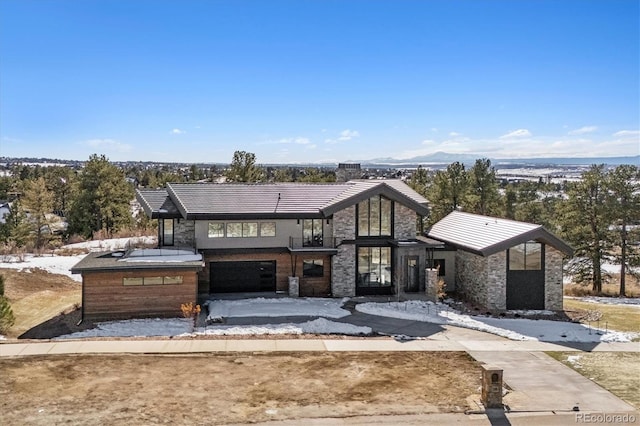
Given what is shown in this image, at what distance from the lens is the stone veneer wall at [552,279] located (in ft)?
82.2

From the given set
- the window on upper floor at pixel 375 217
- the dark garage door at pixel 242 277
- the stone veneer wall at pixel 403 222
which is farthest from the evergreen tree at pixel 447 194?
the dark garage door at pixel 242 277

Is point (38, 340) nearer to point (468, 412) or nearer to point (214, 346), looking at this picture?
point (214, 346)

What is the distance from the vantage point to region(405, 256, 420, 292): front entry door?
1063 inches

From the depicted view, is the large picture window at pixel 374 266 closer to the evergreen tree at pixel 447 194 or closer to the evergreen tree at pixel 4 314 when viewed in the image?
the evergreen tree at pixel 4 314

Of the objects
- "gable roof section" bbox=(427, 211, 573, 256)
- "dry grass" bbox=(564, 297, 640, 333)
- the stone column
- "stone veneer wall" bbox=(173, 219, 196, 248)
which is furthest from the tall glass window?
"dry grass" bbox=(564, 297, 640, 333)

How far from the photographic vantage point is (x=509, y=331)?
20859mm

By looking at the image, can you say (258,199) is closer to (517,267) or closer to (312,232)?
(312,232)

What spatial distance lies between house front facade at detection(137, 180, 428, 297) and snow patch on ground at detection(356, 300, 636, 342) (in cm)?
240

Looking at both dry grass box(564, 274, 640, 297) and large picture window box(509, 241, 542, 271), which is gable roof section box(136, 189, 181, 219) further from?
dry grass box(564, 274, 640, 297)

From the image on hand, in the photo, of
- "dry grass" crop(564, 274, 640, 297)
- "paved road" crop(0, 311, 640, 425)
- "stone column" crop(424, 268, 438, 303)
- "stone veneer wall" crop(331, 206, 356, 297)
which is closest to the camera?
"paved road" crop(0, 311, 640, 425)

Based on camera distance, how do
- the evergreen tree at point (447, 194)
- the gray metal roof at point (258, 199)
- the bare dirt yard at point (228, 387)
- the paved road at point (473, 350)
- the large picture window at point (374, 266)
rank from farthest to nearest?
the evergreen tree at point (447, 194) → the large picture window at point (374, 266) → the gray metal roof at point (258, 199) → the paved road at point (473, 350) → the bare dirt yard at point (228, 387)

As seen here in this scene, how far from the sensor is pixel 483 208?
4422 cm

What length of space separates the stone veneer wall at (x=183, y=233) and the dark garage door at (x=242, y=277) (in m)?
1.63

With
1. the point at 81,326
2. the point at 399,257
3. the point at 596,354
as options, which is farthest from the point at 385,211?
the point at 81,326
